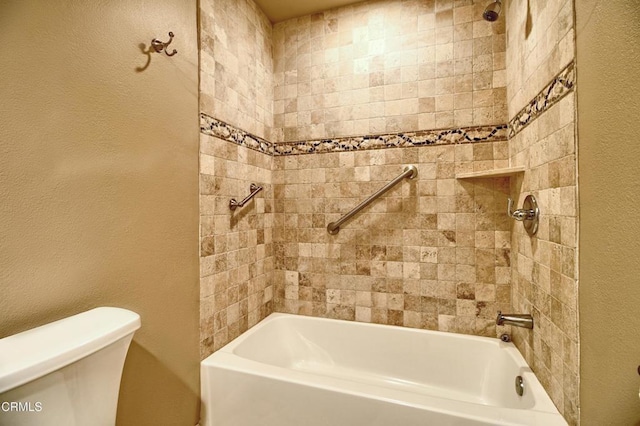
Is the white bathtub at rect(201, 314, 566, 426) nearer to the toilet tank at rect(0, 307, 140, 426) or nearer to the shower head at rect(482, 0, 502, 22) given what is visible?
the toilet tank at rect(0, 307, 140, 426)

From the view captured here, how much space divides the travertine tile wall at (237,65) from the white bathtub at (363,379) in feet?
4.05

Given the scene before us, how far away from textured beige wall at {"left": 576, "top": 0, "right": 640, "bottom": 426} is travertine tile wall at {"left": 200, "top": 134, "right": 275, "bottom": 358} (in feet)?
4.60

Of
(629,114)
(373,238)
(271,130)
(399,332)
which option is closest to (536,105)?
(629,114)

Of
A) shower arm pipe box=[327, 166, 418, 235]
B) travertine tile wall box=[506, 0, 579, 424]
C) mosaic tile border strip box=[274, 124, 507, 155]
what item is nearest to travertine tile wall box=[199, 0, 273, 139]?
mosaic tile border strip box=[274, 124, 507, 155]

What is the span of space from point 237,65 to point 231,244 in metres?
0.99

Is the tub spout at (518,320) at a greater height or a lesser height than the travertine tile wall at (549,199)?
lesser

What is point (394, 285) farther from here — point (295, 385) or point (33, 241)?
point (33, 241)

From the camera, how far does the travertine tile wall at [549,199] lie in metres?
0.87

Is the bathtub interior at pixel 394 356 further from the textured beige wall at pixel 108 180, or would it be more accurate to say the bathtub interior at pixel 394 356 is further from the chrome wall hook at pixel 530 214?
the chrome wall hook at pixel 530 214

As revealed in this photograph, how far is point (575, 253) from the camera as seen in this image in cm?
84

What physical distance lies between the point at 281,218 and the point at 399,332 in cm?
102

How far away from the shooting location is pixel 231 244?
1.53 m
